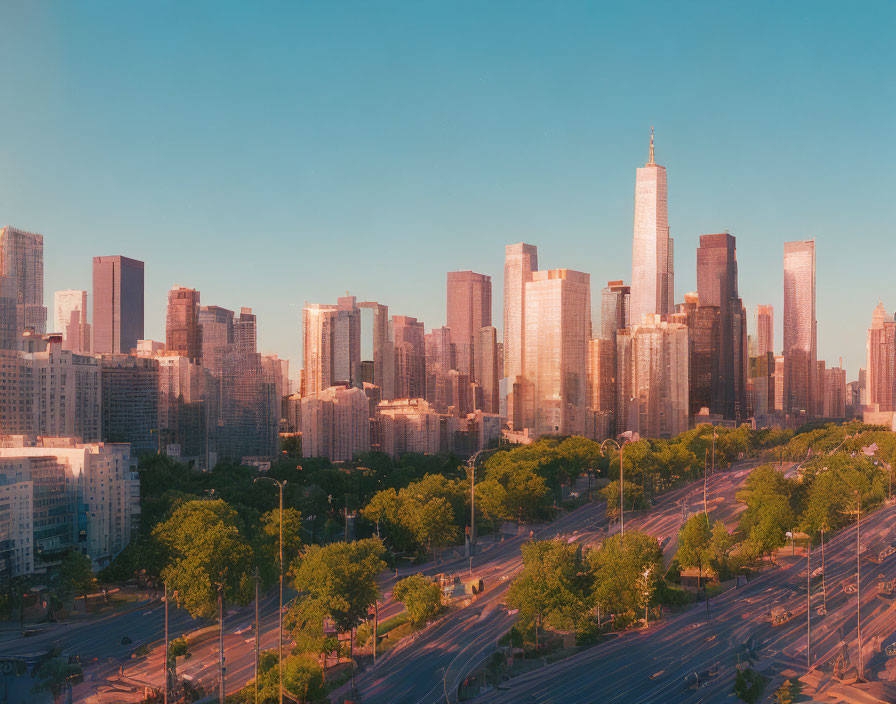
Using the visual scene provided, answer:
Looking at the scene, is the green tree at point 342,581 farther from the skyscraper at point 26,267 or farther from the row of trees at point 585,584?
the skyscraper at point 26,267

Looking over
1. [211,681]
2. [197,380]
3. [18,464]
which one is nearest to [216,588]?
[211,681]

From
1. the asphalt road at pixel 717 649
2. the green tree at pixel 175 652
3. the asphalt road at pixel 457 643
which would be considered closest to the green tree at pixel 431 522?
the asphalt road at pixel 457 643

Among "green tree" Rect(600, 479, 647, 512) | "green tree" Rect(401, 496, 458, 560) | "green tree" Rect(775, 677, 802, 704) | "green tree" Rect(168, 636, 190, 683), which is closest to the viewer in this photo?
"green tree" Rect(775, 677, 802, 704)

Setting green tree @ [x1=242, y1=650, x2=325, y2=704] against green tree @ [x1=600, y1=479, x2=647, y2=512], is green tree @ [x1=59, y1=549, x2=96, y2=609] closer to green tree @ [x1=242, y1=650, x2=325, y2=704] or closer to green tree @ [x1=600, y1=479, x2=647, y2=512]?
green tree @ [x1=242, y1=650, x2=325, y2=704]

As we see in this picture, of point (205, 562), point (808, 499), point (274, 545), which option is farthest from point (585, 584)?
point (808, 499)

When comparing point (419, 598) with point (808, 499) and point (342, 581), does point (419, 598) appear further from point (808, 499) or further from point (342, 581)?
point (808, 499)

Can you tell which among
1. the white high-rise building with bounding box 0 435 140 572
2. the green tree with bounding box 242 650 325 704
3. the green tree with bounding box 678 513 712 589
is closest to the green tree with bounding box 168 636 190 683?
the green tree with bounding box 242 650 325 704
